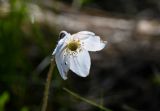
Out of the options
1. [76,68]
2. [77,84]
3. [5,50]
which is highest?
[76,68]

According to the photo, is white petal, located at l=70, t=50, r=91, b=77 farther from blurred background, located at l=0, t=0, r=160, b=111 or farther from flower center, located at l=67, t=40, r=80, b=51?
→ blurred background, located at l=0, t=0, r=160, b=111

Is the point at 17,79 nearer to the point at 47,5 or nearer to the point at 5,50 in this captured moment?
the point at 5,50

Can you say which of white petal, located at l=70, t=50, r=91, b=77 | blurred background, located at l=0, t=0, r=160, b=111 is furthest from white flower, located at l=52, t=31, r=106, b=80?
blurred background, located at l=0, t=0, r=160, b=111

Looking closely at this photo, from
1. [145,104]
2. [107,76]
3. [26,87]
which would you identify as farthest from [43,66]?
[145,104]

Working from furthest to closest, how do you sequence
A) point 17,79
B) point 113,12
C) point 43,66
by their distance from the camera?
1. point 113,12
2. point 43,66
3. point 17,79

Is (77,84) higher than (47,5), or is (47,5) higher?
(47,5)

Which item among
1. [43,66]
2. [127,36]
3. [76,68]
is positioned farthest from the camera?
[127,36]

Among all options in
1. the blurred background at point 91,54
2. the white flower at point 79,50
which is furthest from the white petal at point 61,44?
the blurred background at point 91,54

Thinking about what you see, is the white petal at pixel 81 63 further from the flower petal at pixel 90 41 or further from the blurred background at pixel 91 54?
the blurred background at pixel 91 54
